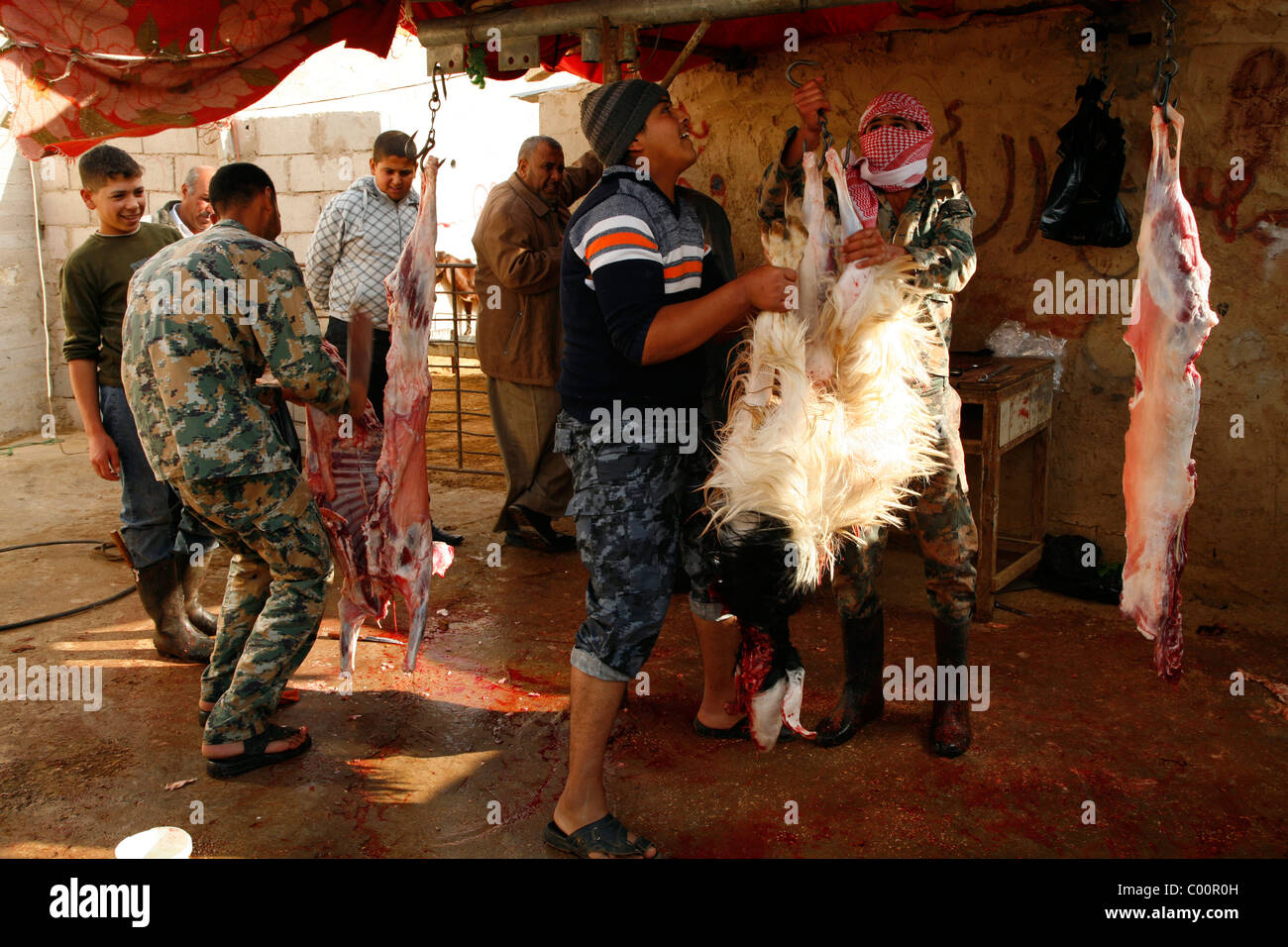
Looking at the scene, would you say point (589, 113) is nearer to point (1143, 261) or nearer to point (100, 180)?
point (1143, 261)

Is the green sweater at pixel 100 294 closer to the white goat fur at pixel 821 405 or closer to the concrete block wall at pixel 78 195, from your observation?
the white goat fur at pixel 821 405

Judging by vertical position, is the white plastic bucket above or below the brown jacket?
below

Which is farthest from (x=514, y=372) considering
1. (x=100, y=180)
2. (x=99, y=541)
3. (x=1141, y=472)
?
(x=1141, y=472)

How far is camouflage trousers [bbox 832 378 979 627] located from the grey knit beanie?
138 cm

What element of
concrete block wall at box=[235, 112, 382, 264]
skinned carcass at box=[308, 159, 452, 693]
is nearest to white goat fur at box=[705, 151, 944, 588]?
skinned carcass at box=[308, 159, 452, 693]

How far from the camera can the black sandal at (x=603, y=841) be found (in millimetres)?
3131

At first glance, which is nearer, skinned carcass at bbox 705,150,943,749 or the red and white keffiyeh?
skinned carcass at bbox 705,150,943,749

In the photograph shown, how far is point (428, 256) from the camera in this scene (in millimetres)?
3633

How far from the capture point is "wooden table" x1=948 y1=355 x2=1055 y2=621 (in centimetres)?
485

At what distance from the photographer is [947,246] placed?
134 inches

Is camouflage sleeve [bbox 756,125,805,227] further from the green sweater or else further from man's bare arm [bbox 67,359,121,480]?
man's bare arm [bbox 67,359,121,480]

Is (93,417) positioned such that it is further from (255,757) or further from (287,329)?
(255,757)

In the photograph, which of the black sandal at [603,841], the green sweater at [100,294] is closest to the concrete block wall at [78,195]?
the green sweater at [100,294]

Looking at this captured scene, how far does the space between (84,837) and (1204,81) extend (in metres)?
5.82
